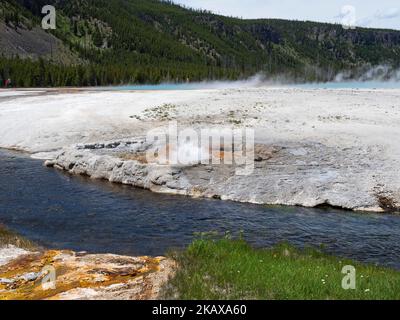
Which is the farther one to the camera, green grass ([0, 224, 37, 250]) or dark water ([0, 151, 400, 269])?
dark water ([0, 151, 400, 269])

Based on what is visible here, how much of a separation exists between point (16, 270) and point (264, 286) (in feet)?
23.7

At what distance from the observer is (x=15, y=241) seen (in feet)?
54.6

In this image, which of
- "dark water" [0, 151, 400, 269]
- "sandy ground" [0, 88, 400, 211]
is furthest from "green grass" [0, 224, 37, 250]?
"sandy ground" [0, 88, 400, 211]

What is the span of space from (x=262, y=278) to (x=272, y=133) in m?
21.2

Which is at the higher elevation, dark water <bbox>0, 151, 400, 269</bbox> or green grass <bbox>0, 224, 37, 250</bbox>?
green grass <bbox>0, 224, 37, 250</bbox>

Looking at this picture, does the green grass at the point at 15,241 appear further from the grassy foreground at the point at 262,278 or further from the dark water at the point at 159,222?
the grassy foreground at the point at 262,278

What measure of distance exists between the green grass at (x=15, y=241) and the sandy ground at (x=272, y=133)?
371 inches

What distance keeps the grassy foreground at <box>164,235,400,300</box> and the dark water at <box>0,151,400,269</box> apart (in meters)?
3.05

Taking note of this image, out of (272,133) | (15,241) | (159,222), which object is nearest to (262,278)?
(159,222)

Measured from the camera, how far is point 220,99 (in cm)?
4544

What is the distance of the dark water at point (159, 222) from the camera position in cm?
1709

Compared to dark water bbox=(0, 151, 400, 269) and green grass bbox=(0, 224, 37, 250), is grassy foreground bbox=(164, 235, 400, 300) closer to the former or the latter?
dark water bbox=(0, 151, 400, 269)

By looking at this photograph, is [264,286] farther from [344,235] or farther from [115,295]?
Answer: [344,235]

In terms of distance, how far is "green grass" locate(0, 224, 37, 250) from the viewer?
1627 cm
